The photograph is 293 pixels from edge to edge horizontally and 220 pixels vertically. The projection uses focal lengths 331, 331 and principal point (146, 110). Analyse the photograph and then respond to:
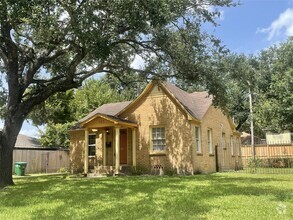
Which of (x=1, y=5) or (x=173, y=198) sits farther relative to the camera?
(x=1, y=5)

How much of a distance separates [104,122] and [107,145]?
8.77 feet

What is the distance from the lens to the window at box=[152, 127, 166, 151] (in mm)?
21078

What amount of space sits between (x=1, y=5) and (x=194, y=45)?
857 cm

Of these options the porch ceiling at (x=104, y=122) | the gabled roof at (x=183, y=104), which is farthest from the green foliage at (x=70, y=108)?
the porch ceiling at (x=104, y=122)

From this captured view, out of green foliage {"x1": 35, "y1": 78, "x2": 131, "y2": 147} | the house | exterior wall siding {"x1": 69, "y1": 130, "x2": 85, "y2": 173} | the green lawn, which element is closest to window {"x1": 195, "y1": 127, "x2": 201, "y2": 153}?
the house

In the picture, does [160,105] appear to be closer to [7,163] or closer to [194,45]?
[194,45]

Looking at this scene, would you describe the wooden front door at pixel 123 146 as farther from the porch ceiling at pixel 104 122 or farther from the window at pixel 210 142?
the window at pixel 210 142

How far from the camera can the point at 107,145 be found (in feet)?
75.6

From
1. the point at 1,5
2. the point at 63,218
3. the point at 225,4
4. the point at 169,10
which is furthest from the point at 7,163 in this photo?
the point at 225,4

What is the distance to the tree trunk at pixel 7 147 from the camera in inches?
576

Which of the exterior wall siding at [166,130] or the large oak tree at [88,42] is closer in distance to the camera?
the large oak tree at [88,42]

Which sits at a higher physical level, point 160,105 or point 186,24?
point 186,24

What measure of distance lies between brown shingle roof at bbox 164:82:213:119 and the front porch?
3.44m

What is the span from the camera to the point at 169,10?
1162cm
